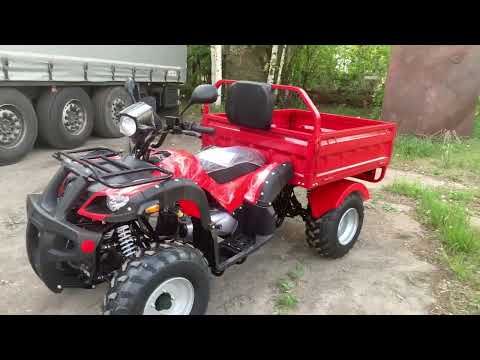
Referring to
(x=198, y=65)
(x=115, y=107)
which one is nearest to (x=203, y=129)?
(x=115, y=107)

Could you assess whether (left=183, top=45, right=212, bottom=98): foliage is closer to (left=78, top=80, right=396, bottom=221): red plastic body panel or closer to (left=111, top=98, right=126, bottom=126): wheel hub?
(left=111, top=98, right=126, bottom=126): wheel hub

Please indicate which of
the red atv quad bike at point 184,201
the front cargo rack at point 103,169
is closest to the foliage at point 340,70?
the red atv quad bike at point 184,201

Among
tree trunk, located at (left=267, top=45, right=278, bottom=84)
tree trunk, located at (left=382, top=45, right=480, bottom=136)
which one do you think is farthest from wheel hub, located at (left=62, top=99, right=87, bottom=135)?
tree trunk, located at (left=382, top=45, right=480, bottom=136)

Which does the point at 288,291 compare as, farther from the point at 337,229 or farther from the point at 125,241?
the point at 125,241

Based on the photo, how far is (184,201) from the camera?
2676 mm

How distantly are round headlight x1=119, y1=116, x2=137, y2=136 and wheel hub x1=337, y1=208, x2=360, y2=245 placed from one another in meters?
2.28

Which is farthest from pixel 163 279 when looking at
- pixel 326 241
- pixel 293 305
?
pixel 326 241

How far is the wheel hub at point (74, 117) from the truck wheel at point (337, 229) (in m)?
5.04

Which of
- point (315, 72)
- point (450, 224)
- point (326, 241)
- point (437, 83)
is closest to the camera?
point (326, 241)

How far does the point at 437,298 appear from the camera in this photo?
3383 millimetres

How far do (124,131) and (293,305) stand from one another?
179 centimetres

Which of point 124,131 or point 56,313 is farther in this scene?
point 56,313

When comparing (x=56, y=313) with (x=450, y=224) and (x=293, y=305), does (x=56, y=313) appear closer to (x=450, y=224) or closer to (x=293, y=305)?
(x=293, y=305)

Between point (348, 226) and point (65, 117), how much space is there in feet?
17.3
